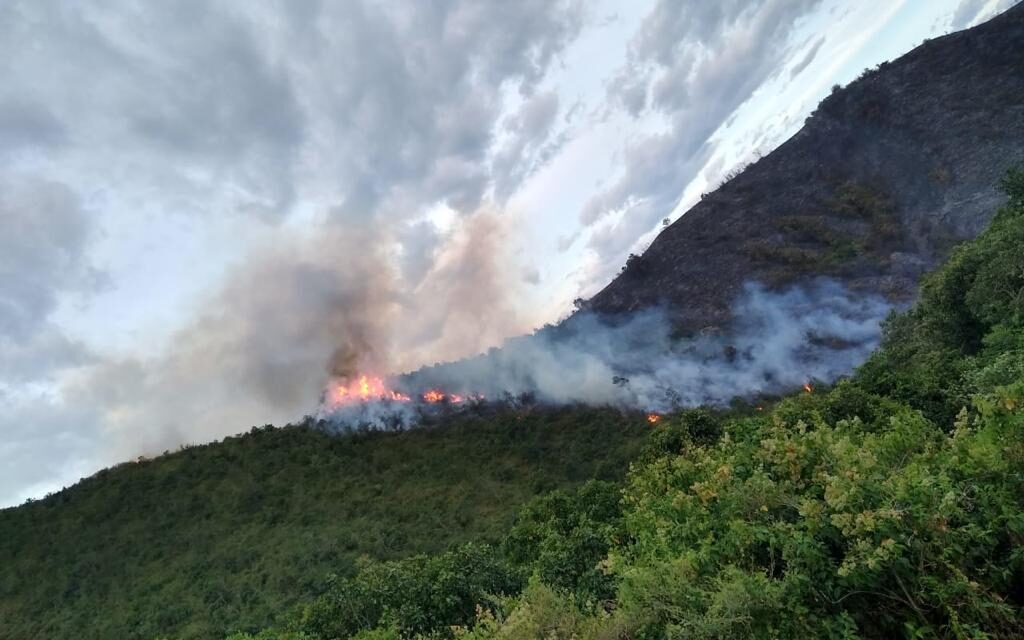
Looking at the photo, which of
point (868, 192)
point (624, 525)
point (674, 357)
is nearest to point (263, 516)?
point (674, 357)

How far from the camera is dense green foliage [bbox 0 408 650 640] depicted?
4900cm

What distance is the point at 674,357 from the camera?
7150cm

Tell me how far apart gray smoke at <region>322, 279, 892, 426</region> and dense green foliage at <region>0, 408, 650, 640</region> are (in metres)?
5.02

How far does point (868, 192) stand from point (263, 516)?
79.5 metres

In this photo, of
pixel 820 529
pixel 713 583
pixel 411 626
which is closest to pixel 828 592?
pixel 820 529

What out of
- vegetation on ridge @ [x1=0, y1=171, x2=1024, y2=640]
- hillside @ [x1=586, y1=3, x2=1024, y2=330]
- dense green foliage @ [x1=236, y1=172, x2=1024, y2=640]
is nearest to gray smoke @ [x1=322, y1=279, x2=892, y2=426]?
hillside @ [x1=586, y1=3, x2=1024, y2=330]

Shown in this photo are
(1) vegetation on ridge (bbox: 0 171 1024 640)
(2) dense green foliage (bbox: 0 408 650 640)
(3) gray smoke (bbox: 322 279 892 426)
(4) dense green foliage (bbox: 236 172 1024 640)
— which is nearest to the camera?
(4) dense green foliage (bbox: 236 172 1024 640)

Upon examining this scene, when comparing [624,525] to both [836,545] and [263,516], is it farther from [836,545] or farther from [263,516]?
[263,516]

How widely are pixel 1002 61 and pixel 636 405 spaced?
195 feet

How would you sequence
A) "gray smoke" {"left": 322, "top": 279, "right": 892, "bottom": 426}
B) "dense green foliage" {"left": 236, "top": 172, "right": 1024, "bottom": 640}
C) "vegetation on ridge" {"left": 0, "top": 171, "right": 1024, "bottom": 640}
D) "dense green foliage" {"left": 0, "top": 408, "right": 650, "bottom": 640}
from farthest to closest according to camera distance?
1. "gray smoke" {"left": 322, "top": 279, "right": 892, "bottom": 426}
2. "dense green foliage" {"left": 0, "top": 408, "right": 650, "bottom": 640}
3. "vegetation on ridge" {"left": 0, "top": 171, "right": 1024, "bottom": 640}
4. "dense green foliage" {"left": 236, "top": 172, "right": 1024, "bottom": 640}

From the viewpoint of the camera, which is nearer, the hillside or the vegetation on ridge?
the vegetation on ridge

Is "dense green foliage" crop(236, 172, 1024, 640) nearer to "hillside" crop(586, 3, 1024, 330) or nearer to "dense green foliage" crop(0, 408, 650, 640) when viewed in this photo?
"dense green foliage" crop(0, 408, 650, 640)

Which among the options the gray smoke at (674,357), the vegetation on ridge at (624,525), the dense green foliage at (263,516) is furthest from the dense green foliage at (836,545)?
the gray smoke at (674,357)

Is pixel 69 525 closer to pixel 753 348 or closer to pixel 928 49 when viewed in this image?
pixel 753 348
